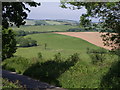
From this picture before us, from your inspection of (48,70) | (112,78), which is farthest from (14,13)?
(112,78)

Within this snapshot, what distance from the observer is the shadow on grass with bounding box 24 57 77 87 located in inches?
695

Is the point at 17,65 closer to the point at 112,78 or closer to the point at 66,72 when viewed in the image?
the point at 66,72

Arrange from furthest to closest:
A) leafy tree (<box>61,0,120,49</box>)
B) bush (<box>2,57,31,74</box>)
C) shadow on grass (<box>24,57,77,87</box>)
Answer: bush (<box>2,57,31,74</box>) → shadow on grass (<box>24,57,77,87</box>) → leafy tree (<box>61,0,120,49</box>)

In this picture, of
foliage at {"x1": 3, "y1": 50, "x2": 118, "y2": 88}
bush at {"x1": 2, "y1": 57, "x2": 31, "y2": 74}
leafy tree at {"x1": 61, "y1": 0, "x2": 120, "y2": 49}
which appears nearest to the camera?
leafy tree at {"x1": 61, "y1": 0, "x2": 120, "y2": 49}

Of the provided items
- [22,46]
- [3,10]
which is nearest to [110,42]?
[3,10]

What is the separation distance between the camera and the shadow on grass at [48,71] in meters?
Answer: 17.6

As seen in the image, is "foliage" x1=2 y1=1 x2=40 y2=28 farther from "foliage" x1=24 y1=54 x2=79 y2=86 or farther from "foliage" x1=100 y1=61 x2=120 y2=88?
"foliage" x1=100 y1=61 x2=120 y2=88

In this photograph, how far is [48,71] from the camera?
19.2 m

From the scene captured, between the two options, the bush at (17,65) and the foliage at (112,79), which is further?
the bush at (17,65)

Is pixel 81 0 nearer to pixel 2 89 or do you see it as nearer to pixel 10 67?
pixel 2 89

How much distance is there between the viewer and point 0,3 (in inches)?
651

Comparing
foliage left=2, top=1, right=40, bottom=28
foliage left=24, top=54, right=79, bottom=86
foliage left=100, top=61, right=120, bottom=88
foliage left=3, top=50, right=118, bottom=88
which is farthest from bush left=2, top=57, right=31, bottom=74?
foliage left=100, top=61, right=120, bottom=88

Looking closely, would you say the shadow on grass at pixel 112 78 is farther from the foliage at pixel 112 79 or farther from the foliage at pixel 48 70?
the foliage at pixel 48 70

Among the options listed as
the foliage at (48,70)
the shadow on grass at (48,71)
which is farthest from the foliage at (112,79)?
the foliage at (48,70)
